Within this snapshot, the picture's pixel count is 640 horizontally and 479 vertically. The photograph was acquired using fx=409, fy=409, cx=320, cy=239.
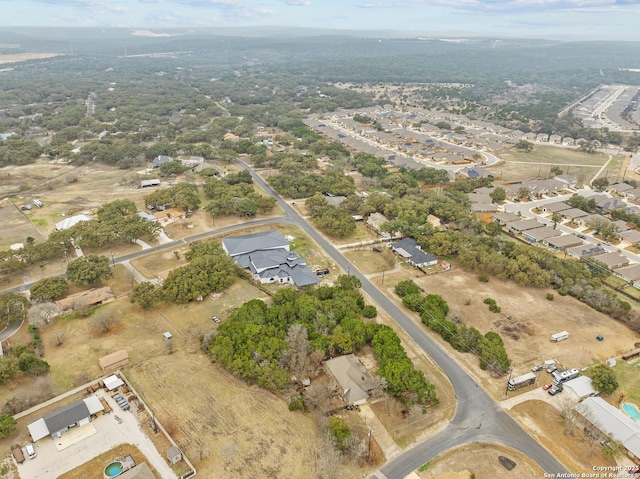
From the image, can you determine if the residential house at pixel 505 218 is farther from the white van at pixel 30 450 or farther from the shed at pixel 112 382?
the white van at pixel 30 450

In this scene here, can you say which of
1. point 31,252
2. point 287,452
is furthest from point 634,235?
point 31,252

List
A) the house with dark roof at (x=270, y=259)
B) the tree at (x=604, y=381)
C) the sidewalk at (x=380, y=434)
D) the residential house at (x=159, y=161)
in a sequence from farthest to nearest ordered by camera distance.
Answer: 1. the residential house at (x=159, y=161)
2. the house with dark roof at (x=270, y=259)
3. the tree at (x=604, y=381)
4. the sidewalk at (x=380, y=434)

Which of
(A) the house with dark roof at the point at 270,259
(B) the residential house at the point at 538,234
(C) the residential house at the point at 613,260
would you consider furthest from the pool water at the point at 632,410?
(B) the residential house at the point at 538,234

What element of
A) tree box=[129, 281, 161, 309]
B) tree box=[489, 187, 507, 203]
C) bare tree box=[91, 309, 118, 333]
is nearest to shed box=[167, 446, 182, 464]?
bare tree box=[91, 309, 118, 333]

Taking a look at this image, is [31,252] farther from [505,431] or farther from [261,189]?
[505,431]

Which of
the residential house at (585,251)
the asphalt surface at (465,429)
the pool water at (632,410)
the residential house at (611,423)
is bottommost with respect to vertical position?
the asphalt surface at (465,429)
